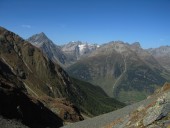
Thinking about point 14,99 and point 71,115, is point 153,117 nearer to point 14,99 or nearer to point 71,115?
point 14,99

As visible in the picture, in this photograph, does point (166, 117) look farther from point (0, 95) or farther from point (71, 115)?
point (71, 115)

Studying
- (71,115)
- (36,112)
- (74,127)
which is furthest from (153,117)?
(71,115)

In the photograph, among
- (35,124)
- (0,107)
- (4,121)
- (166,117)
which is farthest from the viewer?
(35,124)

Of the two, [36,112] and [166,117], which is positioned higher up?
[166,117]

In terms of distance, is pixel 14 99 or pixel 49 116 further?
pixel 49 116

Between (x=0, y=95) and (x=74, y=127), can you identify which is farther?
(x=0, y=95)

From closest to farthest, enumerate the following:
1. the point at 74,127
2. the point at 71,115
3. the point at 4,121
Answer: the point at 74,127 < the point at 4,121 < the point at 71,115

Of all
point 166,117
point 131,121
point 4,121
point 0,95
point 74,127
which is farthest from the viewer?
point 0,95

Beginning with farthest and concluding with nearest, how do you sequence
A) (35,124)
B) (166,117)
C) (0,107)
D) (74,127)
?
(35,124) < (0,107) < (74,127) < (166,117)

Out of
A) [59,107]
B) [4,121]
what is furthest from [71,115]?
[4,121]
